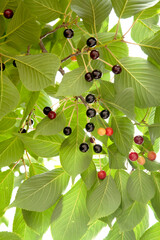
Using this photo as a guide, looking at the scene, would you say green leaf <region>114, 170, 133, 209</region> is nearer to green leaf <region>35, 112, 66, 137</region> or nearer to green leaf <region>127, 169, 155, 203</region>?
green leaf <region>127, 169, 155, 203</region>

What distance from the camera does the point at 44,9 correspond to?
614 millimetres

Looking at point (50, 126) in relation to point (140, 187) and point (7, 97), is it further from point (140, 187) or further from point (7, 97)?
point (140, 187)

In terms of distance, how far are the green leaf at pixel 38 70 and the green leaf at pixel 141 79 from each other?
0.15 metres

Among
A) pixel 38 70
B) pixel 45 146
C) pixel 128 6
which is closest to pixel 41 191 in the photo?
pixel 45 146

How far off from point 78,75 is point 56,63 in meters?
0.05

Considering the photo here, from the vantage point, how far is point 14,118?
828mm

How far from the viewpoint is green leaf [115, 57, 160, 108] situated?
2.08 feet

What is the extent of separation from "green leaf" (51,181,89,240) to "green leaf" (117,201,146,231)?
9 centimetres

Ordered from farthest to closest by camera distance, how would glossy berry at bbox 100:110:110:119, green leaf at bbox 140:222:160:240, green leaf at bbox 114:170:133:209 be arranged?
green leaf at bbox 140:222:160:240 → green leaf at bbox 114:170:133:209 → glossy berry at bbox 100:110:110:119

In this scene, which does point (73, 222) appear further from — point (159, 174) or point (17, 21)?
point (17, 21)

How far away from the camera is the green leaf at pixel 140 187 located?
72 centimetres

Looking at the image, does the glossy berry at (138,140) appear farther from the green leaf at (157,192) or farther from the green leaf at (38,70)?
the green leaf at (38,70)

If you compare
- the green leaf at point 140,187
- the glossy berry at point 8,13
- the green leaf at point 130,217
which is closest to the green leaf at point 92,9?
the glossy berry at point 8,13

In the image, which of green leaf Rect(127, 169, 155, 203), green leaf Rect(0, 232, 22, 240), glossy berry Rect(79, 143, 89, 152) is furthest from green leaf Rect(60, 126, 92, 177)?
green leaf Rect(0, 232, 22, 240)
